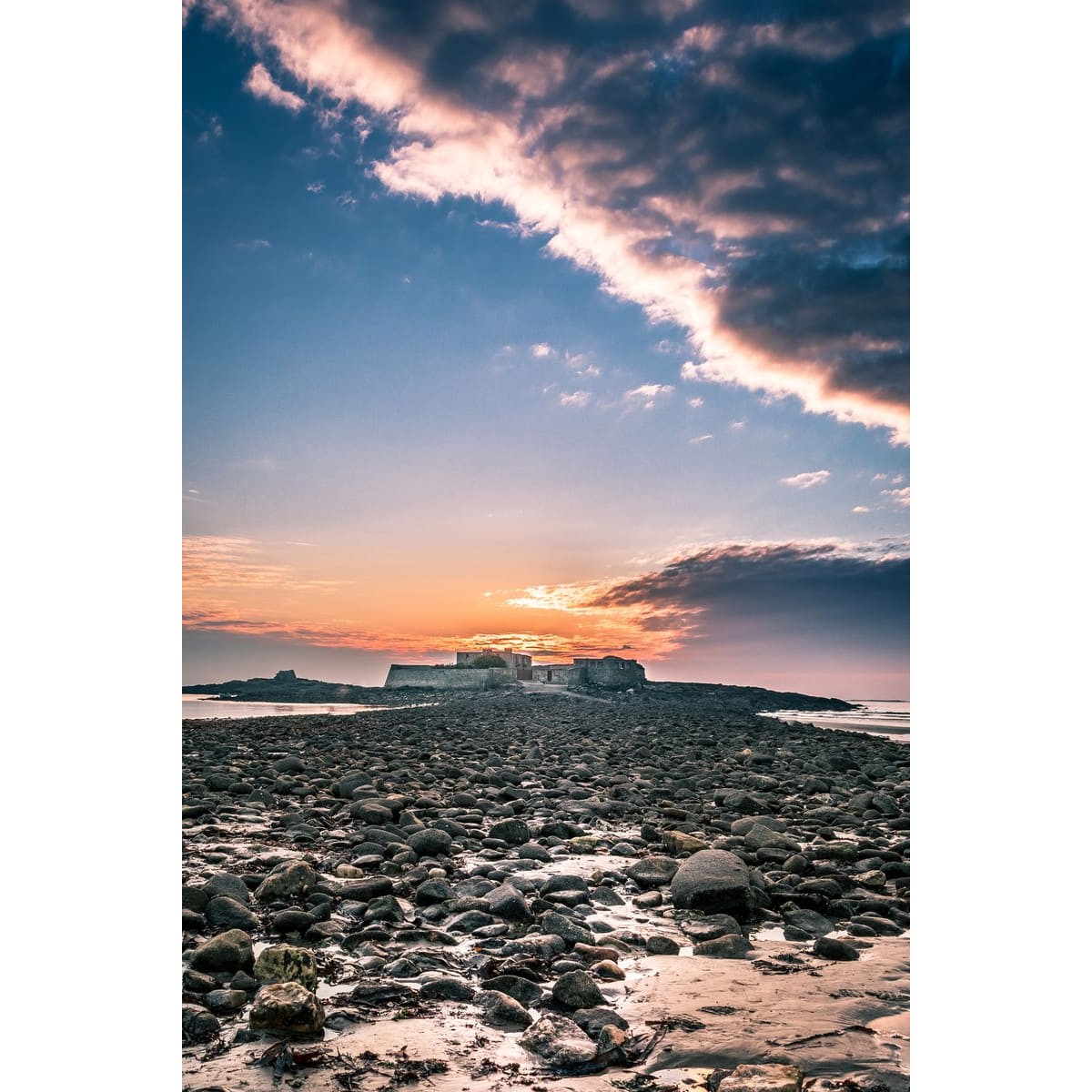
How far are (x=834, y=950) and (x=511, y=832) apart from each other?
2.24 meters

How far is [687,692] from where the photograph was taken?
31.3 metres

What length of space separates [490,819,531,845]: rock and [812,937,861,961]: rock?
6.94ft

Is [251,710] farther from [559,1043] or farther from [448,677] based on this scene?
[559,1043]

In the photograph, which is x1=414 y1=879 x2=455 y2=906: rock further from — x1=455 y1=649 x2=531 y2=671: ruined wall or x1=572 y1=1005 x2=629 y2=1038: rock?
x1=455 y1=649 x2=531 y2=671: ruined wall

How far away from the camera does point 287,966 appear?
248 centimetres

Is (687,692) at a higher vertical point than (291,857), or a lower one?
lower

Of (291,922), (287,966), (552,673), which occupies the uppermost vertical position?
(287,966)

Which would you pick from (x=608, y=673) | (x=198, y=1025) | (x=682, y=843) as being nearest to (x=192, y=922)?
(x=198, y=1025)

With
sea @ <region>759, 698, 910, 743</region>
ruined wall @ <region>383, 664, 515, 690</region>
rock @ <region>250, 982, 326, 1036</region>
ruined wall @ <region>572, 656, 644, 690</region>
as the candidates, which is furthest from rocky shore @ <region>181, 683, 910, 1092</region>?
ruined wall @ <region>572, 656, 644, 690</region>

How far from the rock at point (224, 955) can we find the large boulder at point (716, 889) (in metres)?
1.98

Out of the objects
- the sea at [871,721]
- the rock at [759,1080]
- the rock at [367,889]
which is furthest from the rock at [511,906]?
the sea at [871,721]
